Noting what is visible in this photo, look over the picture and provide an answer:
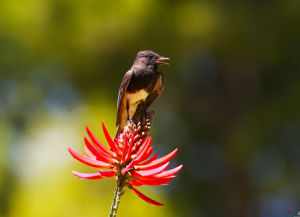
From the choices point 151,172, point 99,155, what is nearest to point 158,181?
point 151,172

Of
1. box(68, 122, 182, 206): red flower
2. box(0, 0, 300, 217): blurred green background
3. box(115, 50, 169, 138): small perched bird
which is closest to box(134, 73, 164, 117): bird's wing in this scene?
box(115, 50, 169, 138): small perched bird

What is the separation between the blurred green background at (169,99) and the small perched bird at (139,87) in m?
2.49

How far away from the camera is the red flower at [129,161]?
2.66 feet

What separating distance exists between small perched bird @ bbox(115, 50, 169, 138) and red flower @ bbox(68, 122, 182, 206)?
49cm

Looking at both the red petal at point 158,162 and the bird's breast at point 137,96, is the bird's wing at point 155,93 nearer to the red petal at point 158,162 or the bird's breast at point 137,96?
the bird's breast at point 137,96

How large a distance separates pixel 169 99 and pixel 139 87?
Result: 4.47 metres

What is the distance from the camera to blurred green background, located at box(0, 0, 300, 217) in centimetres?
414

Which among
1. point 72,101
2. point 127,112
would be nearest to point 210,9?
point 72,101

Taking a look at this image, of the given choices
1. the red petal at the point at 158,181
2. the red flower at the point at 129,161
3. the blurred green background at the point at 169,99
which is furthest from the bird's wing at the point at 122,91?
the blurred green background at the point at 169,99

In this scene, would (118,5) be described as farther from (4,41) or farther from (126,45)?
(4,41)

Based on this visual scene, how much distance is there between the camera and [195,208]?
5320mm

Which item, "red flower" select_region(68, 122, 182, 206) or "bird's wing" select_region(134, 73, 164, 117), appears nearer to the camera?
"red flower" select_region(68, 122, 182, 206)

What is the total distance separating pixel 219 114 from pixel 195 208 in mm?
1532

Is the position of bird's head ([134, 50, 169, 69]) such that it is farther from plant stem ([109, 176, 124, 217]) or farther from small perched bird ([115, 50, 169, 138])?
plant stem ([109, 176, 124, 217])
